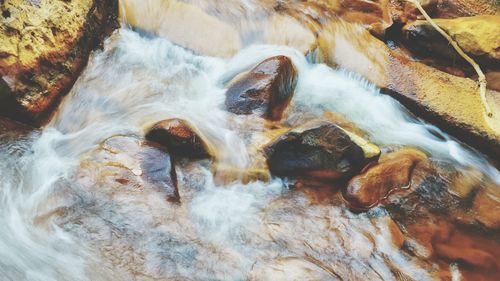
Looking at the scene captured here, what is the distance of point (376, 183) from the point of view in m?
4.52

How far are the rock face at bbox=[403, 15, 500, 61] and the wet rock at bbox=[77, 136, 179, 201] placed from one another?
15.3 feet

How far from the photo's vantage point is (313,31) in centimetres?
658

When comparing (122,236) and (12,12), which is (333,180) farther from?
(12,12)

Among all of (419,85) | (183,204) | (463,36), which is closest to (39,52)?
(183,204)

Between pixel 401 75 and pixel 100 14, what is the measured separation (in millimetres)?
4403

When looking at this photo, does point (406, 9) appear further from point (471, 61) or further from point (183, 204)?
point (183, 204)

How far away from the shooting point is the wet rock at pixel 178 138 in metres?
4.48

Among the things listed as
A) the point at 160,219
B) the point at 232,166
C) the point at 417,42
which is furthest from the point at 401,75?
the point at 160,219

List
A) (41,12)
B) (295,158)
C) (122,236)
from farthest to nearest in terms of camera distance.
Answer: (41,12) → (295,158) → (122,236)

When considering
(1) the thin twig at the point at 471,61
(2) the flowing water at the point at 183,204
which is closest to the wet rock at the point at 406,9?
(1) the thin twig at the point at 471,61

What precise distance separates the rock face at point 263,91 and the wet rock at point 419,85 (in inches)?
48.5

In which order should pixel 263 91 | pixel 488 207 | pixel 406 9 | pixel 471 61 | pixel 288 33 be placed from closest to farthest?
pixel 488 207, pixel 263 91, pixel 471 61, pixel 288 33, pixel 406 9

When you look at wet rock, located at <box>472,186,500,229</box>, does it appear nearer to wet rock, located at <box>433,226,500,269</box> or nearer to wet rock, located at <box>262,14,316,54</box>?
wet rock, located at <box>433,226,500,269</box>

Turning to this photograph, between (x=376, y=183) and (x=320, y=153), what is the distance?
27.2 inches
